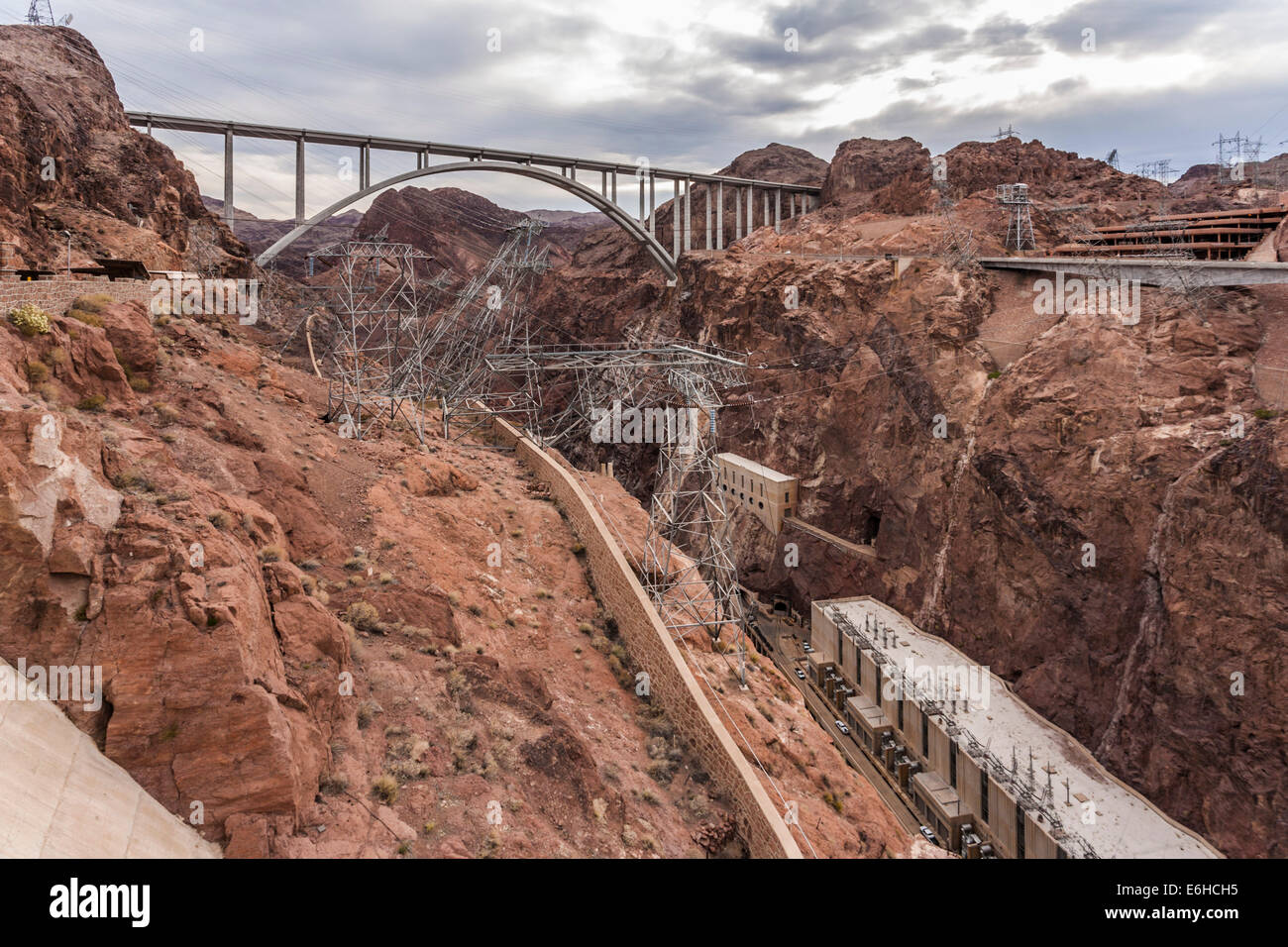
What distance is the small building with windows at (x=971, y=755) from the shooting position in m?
21.9

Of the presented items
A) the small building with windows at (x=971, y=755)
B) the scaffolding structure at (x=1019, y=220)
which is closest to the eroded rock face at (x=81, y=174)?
the small building with windows at (x=971, y=755)

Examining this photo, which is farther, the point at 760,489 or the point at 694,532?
the point at 760,489

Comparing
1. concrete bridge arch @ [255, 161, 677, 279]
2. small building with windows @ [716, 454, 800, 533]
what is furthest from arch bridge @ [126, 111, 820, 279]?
small building with windows @ [716, 454, 800, 533]

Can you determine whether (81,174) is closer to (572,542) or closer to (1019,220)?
(572,542)

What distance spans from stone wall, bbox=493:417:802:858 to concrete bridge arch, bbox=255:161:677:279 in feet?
75.9

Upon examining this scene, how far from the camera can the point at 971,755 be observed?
25.8m

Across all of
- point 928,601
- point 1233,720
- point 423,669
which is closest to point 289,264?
point 928,601

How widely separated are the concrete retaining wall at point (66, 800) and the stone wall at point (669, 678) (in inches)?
323

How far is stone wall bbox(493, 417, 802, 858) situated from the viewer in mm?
12383

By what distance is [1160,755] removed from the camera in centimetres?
2364

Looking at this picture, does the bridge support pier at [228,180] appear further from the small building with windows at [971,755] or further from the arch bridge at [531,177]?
the small building with windows at [971,755]

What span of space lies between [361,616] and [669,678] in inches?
257

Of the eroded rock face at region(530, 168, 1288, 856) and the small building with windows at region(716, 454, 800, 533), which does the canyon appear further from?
the small building with windows at region(716, 454, 800, 533)

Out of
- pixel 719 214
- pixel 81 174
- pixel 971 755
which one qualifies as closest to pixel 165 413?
pixel 81 174
